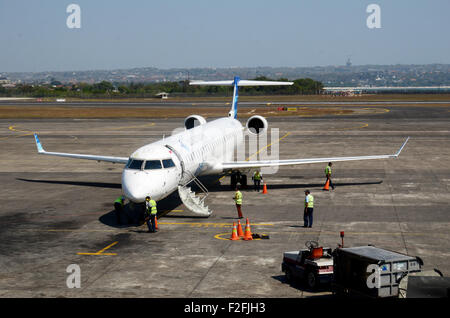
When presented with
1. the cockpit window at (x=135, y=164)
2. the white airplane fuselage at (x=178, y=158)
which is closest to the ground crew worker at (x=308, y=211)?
the white airplane fuselage at (x=178, y=158)

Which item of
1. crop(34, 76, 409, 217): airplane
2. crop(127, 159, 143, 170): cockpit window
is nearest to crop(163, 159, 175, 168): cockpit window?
crop(34, 76, 409, 217): airplane

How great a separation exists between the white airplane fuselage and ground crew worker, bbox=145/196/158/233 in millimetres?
404

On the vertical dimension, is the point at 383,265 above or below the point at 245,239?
above

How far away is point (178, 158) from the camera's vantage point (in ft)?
85.3

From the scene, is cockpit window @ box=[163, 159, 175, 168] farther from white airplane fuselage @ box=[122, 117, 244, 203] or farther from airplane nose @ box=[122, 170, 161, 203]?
airplane nose @ box=[122, 170, 161, 203]

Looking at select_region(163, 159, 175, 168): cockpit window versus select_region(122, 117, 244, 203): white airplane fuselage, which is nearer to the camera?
select_region(122, 117, 244, 203): white airplane fuselage

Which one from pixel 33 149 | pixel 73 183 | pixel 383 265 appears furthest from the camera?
pixel 33 149

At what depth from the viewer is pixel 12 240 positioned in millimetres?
22109

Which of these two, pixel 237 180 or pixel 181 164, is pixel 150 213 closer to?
pixel 181 164

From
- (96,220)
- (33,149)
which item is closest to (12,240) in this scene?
(96,220)

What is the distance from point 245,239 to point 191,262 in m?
3.40

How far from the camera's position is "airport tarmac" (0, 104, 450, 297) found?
1705 centimetres

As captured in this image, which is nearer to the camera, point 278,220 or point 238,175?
point 278,220

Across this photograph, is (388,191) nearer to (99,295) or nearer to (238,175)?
(238,175)
